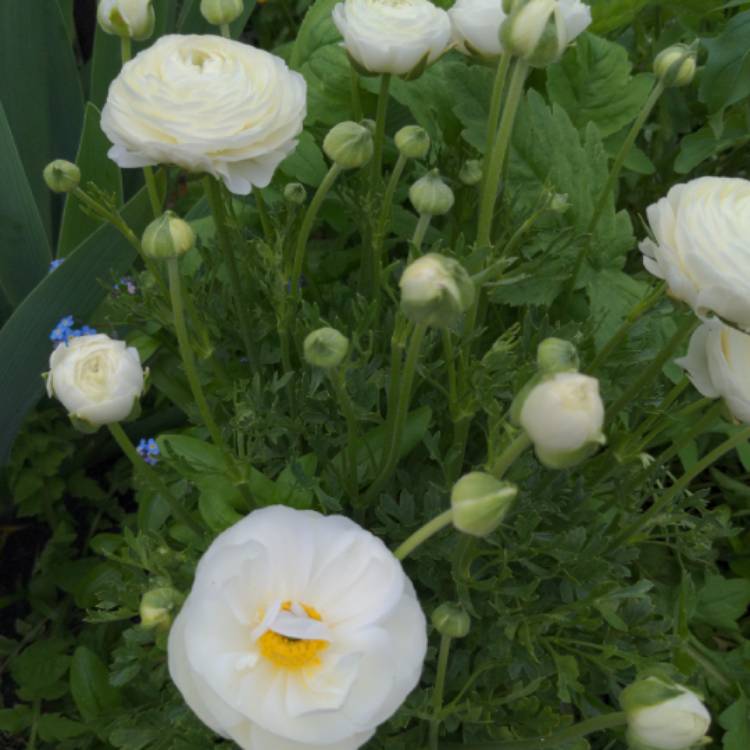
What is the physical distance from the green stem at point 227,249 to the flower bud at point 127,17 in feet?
0.43

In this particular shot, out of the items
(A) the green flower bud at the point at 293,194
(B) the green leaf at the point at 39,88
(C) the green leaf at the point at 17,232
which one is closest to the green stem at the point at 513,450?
(A) the green flower bud at the point at 293,194

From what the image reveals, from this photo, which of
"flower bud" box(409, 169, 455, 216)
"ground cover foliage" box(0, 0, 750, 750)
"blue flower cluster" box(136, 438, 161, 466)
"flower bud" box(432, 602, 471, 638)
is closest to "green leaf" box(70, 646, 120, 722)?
"ground cover foliage" box(0, 0, 750, 750)

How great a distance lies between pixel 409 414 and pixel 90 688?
0.41 metres

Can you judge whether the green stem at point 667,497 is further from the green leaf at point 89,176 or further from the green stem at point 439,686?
the green leaf at point 89,176

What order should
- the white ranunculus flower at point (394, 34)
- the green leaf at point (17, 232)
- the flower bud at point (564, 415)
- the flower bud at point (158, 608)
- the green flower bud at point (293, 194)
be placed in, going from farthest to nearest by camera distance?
the green leaf at point (17, 232) < the green flower bud at point (293, 194) < the white ranunculus flower at point (394, 34) < the flower bud at point (158, 608) < the flower bud at point (564, 415)

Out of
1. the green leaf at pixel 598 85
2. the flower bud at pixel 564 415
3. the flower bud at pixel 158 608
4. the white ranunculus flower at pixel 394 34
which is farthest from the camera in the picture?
the green leaf at pixel 598 85

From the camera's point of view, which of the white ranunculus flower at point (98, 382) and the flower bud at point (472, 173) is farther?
the flower bud at point (472, 173)

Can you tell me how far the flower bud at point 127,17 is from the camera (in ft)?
2.16

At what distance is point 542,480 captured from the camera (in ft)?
2.32

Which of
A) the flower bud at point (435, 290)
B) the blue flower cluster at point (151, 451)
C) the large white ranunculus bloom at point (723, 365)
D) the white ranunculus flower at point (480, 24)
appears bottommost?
the blue flower cluster at point (151, 451)

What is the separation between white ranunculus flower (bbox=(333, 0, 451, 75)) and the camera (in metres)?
0.63

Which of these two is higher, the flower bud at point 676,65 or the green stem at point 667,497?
the flower bud at point 676,65

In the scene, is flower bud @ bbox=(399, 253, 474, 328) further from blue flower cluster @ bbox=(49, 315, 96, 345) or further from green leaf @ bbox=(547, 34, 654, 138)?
green leaf @ bbox=(547, 34, 654, 138)

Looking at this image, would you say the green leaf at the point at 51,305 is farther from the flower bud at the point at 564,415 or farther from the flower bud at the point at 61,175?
the flower bud at the point at 564,415
